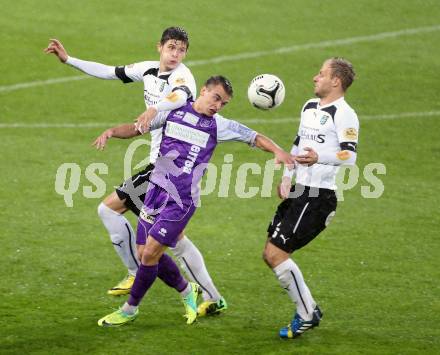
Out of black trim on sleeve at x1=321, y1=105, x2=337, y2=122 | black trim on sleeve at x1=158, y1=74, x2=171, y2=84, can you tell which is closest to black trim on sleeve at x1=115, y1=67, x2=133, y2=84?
black trim on sleeve at x1=158, y1=74, x2=171, y2=84

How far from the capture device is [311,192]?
9.70 metres

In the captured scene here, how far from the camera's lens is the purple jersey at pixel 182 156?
962cm

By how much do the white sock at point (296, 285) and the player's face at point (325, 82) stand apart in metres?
1.62

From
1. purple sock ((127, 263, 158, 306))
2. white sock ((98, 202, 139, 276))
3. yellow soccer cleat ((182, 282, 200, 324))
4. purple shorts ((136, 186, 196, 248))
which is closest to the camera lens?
purple shorts ((136, 186, 196, 248))

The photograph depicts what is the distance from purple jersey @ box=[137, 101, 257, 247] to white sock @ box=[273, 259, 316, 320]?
102 centimetres

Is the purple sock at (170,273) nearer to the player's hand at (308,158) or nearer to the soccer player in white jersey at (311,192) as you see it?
the soccer player in white jersey at (311,192)

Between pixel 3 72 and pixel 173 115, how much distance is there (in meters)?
11.7

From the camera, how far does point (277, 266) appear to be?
9.60m

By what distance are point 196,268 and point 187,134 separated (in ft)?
4.74

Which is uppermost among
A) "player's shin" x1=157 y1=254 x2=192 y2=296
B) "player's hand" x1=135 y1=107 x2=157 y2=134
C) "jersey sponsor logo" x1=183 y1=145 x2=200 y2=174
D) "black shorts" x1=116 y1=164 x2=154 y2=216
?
"player's hand" x1=135 y1=107 x2=157 y2=134

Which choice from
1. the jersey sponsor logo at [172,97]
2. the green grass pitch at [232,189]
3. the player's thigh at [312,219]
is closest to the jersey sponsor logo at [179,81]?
the jersey sponsor logo at [172,97]

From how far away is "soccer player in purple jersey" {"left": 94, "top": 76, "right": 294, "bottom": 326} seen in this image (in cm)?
958

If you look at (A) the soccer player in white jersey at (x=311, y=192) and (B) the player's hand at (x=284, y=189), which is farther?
(B) the player's hand at (x=284, y=189)

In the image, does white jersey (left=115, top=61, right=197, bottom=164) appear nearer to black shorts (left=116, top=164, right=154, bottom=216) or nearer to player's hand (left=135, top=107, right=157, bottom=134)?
black shorts (left=116, top=164, right=154, bottom=216)
